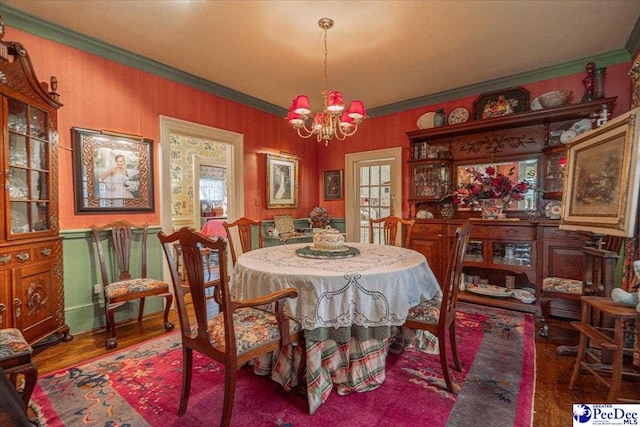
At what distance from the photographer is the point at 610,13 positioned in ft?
7.88

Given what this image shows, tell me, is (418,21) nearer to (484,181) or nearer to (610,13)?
(610,13)

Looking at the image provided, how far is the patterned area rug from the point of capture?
1583 millimetres

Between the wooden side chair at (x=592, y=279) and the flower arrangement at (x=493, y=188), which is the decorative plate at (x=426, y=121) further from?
the wooden side chair at (x=592, y=279)

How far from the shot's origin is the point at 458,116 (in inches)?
156

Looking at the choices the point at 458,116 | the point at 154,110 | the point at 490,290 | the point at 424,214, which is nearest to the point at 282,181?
the point at 154,110

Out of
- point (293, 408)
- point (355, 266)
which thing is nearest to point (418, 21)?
point (355, 266)

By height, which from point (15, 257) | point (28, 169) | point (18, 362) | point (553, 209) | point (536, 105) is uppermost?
point (536, 105)

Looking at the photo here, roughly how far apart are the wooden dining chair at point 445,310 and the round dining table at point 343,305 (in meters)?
0.11

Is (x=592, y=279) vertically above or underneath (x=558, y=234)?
underneath

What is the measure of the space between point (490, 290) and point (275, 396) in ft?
9.30

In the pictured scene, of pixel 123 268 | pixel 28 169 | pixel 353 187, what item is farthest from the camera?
pixel 353 187

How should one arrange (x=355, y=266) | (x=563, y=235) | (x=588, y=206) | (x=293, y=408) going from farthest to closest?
(x=563, y=235) < (x=588, y=206) < (x=355, y=266) < (x=293, y=408)

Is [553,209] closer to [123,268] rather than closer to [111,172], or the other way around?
[123,268]

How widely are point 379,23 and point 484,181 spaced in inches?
83.3
